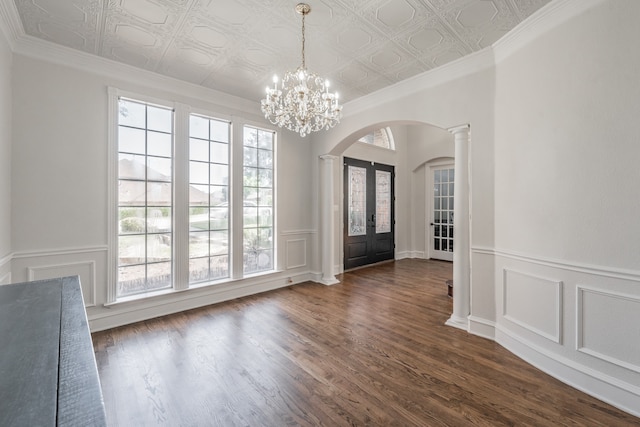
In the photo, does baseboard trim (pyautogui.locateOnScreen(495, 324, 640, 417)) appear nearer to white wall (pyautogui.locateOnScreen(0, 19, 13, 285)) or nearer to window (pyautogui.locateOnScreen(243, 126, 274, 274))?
window (pyautogui.locateOnScreen(243, 126, 274, 274))

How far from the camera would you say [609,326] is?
6.71 ft

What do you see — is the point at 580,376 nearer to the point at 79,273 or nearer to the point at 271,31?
the point at 271,31

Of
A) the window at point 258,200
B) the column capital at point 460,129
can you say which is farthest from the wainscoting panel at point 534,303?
the window at point 258,200

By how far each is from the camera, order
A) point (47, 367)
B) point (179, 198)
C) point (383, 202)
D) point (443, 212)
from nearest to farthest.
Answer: point (47, 367) < point (179, 198) < point (383, 202) < point (443, 212)

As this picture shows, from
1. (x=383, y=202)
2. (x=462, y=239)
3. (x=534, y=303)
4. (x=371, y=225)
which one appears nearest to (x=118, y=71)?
(x=462, y=239)

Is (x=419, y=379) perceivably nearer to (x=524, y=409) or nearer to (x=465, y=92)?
(x=524, y=409)

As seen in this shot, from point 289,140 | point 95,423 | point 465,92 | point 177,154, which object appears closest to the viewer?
point 95,423

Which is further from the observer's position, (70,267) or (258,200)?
(258,200)

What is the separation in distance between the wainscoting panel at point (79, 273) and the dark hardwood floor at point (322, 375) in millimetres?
448

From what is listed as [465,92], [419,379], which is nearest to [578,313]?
[419,379]

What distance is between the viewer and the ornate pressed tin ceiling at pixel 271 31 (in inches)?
93.2

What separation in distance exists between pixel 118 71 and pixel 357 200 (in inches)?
182

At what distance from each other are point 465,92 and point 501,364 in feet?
9.10

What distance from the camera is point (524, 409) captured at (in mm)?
1939
